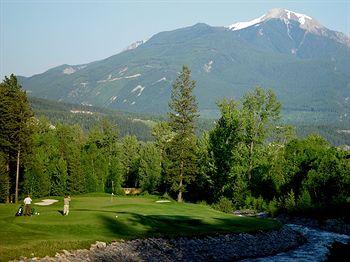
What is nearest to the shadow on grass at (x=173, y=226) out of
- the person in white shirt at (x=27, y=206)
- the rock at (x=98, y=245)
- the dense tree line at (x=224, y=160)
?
the rock at (x=98, y=245)

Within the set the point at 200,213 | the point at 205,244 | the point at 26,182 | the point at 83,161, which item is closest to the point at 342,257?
the point at 205,244

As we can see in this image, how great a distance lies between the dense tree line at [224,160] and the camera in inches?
2574

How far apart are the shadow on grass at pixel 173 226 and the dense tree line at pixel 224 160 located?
880 inches

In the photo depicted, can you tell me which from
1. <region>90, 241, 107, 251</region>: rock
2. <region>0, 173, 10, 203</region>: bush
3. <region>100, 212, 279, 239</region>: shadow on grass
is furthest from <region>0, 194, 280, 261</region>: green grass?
<region>0, 173, 10, 203</region>: bush

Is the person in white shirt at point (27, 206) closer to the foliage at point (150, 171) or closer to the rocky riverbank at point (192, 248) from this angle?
the rocky riverbank at point (192, 248)

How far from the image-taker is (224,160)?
8538cm

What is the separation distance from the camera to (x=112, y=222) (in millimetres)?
39594

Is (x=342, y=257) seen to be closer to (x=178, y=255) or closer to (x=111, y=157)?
(x=178, y=255)

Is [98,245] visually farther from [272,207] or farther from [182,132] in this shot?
[182,132]

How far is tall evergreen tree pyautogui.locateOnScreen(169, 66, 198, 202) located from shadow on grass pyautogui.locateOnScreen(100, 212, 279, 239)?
92.4 ft

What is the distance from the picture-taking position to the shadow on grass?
37812 millimetres

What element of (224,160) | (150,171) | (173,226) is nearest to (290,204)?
(224,160)

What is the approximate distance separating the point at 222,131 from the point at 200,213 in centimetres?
3367

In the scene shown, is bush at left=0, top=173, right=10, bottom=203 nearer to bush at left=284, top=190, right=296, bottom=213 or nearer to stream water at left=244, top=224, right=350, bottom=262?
stream water at left=244, top=224, right=350, bottom=262
